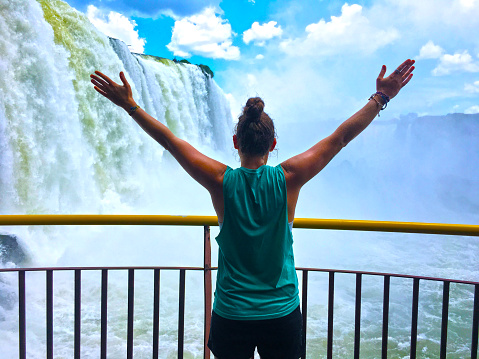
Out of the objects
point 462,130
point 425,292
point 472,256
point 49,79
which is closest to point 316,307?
point 425,292

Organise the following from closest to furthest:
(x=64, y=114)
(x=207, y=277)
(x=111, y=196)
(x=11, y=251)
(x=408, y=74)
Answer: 1. (x=408, y=74)
2. (x=207, y=277)
3. (x=11, y=251)
4. (x=64, y=114)
5. (x=111, y=196)

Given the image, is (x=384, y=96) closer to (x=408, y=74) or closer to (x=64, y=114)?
(x=408, y=74)

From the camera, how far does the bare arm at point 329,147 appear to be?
111cm

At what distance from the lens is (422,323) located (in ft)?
28.1

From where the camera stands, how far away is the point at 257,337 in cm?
111

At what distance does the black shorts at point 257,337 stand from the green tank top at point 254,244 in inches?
0.8

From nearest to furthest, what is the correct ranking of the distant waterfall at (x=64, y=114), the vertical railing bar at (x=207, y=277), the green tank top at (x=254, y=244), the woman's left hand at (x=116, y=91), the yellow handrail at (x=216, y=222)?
the green tank top at (x=254, y=244) < the woman's left hand at (x=116, y=91) < the yellow handrail at (x=216, y=222) < the vertical railing bar at (x=207, y=277) < the distant waterfall at (x=64, y=114)

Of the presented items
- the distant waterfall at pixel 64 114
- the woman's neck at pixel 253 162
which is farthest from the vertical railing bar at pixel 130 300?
the distant waterfall at pixel 64 114

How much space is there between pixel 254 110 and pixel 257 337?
592 millimetres

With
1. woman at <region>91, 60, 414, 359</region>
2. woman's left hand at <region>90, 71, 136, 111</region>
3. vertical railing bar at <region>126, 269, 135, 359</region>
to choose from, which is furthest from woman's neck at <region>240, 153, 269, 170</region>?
vertical railing bar at <region>126, 269, 135, 359</region>

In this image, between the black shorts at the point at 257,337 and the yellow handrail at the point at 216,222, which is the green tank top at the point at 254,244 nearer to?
the black shorts at the point at 257,337

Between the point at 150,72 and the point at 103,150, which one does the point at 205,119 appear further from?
the point at 103,150

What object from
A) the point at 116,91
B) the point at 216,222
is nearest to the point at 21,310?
the point at 216,222

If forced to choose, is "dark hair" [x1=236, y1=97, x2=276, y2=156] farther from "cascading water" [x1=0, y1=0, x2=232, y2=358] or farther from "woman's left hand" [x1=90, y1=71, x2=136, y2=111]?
"cascading water" [x1=0, y1=0, x2=232, y2=358]
